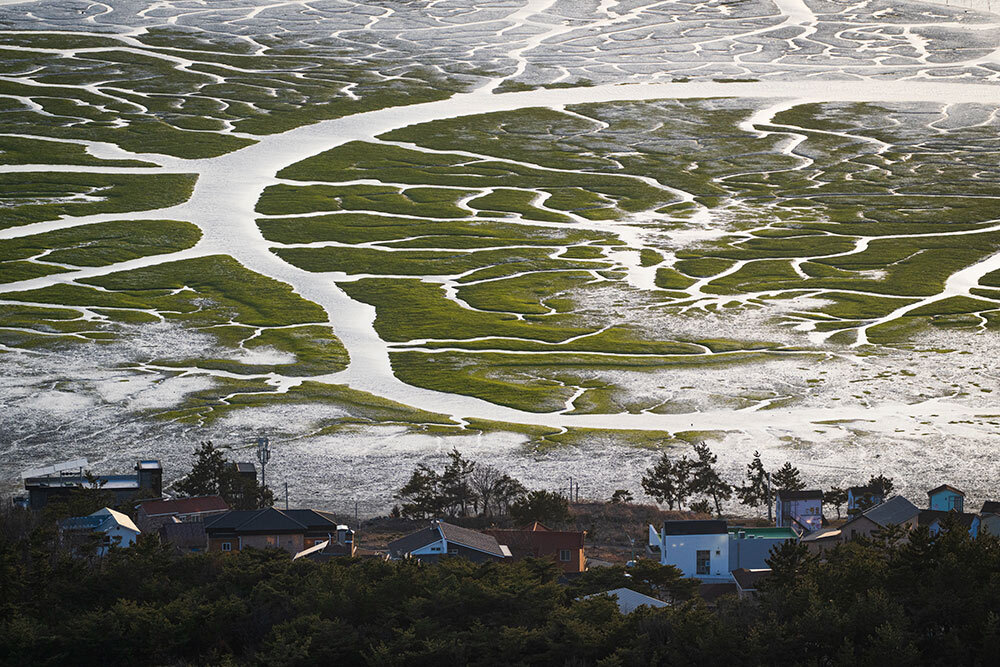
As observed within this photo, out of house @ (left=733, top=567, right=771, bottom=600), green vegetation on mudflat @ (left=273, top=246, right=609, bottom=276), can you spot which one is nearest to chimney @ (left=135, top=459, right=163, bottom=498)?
house @ (left=733, top=567, right=771, bottom=600)

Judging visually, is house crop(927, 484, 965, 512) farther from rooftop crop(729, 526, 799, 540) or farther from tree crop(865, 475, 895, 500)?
rooftop crop(729, 526, 799, 540)

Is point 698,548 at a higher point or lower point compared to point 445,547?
lower

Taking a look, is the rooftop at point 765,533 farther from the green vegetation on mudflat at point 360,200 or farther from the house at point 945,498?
the green vegetation on mudflat at point 360,200

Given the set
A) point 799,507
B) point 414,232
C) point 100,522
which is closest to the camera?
point 100,522

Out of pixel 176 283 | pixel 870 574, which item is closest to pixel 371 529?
pixel 870 574

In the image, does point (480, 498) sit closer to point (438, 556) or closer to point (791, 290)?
point (438, 556)

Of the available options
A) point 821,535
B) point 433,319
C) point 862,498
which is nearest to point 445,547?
point 821,535

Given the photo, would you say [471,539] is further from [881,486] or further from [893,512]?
[881,486]
